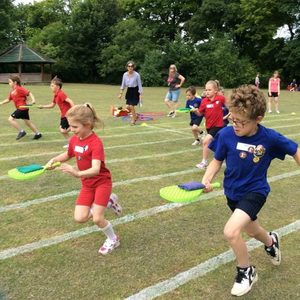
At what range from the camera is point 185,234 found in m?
4.44

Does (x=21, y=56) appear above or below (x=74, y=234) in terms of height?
above

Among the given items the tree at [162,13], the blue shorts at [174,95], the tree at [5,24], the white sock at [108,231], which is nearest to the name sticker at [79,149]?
the white sock at [108,231]

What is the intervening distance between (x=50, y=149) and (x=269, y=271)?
6007 mm

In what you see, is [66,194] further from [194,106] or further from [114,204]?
[194,106]

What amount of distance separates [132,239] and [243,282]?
1.39 m

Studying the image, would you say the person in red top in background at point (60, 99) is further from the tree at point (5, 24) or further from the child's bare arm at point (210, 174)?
the tree at point (5, 24)

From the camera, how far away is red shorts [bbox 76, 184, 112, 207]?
388 centimetres

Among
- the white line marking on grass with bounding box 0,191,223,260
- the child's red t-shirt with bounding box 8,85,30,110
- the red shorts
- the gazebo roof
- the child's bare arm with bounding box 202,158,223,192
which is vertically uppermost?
the gazebo roof

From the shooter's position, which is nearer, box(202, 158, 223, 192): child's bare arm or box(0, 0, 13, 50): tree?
box(202, 158, 223, 192): child's bare arm

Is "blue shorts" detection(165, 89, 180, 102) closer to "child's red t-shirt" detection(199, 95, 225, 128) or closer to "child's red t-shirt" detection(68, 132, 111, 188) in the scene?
"child's red t-shirt" detection(199, 95, 225, 128)

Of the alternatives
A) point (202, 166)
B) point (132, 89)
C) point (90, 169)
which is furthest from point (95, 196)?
point (132, 89)

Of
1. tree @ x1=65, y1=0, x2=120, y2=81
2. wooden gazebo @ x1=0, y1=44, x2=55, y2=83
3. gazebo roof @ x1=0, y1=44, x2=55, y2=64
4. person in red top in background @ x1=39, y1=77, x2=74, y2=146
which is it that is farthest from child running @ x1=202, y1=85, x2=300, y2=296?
tree @ x1=65, y1=0, x2=120, y2=81

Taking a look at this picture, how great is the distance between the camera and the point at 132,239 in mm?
4301

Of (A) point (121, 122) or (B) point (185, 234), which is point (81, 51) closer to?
(A) point (121, 122)
